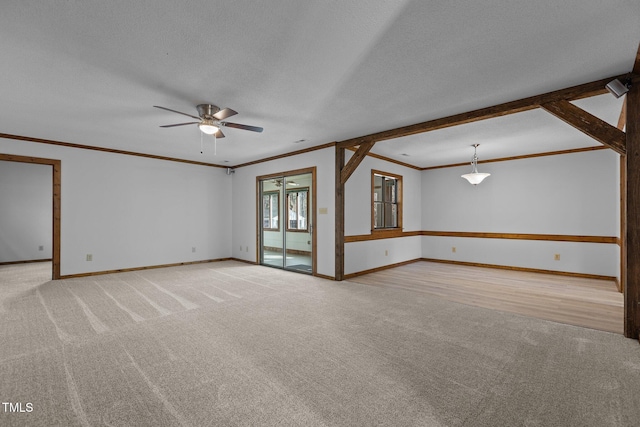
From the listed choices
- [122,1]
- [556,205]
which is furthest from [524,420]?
[556,205]

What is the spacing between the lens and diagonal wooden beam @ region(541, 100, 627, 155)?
283cm

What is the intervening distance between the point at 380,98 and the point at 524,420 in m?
3.03

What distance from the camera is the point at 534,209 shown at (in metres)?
6.18

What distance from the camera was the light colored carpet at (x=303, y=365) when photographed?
1725 millimetres

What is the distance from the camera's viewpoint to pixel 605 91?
2.91 m

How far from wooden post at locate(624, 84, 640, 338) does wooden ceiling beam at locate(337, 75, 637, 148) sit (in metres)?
0.29

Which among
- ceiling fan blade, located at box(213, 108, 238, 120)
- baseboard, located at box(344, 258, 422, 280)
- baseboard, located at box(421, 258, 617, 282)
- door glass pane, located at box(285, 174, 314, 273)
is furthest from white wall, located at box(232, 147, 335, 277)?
baseboard, located at box(421, 258, 617, 282)

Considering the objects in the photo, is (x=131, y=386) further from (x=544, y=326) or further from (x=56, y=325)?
(x=544, y=326)

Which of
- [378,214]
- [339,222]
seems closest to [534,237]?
[378,214]

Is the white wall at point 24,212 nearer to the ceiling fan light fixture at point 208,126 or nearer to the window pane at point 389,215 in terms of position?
the ceiling fan light fixture at point 208,126

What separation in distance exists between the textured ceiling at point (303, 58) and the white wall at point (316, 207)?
1378 mm

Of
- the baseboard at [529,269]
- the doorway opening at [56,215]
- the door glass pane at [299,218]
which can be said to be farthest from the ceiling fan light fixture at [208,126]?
the baseboard at [529,269]

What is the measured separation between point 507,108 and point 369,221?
10.4ft

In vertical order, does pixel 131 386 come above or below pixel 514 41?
below
